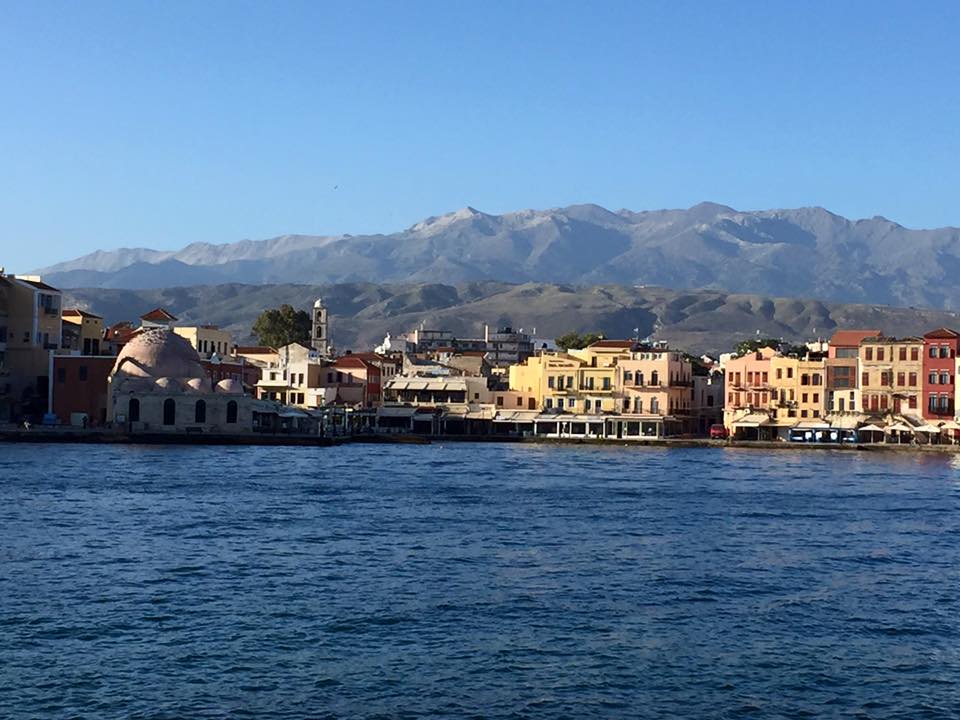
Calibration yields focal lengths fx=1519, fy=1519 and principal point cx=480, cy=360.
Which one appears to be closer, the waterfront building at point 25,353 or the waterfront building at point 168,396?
the waterfront building at point 168,396

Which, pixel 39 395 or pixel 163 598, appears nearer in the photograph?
pixel 163 598

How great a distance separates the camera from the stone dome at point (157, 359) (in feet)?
320

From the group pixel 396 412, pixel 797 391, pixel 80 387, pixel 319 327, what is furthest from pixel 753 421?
pixel 319 327

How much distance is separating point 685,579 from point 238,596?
10.4 meters

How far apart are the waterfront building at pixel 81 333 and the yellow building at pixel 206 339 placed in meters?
5.89

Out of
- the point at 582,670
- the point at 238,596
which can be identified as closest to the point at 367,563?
the point at 238,596

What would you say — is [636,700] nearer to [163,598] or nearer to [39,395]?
[163,598]

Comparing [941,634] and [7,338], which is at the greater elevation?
[7,338]

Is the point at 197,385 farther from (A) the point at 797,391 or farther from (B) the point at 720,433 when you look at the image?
A: (A) the point at 797,391

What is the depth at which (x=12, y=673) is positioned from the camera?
81.3 ft

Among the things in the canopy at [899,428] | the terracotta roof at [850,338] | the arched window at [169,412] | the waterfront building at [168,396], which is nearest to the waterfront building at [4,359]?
the waterfront building at [168,396]

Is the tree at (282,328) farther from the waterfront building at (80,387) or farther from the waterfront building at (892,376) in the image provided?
the waterfront building at (892,376)

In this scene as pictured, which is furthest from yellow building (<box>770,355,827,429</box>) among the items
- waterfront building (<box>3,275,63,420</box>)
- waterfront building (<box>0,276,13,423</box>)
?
waterfront building (<box>0,276,13,423</box>)

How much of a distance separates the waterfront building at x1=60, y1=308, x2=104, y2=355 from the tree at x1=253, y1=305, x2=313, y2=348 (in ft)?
136
